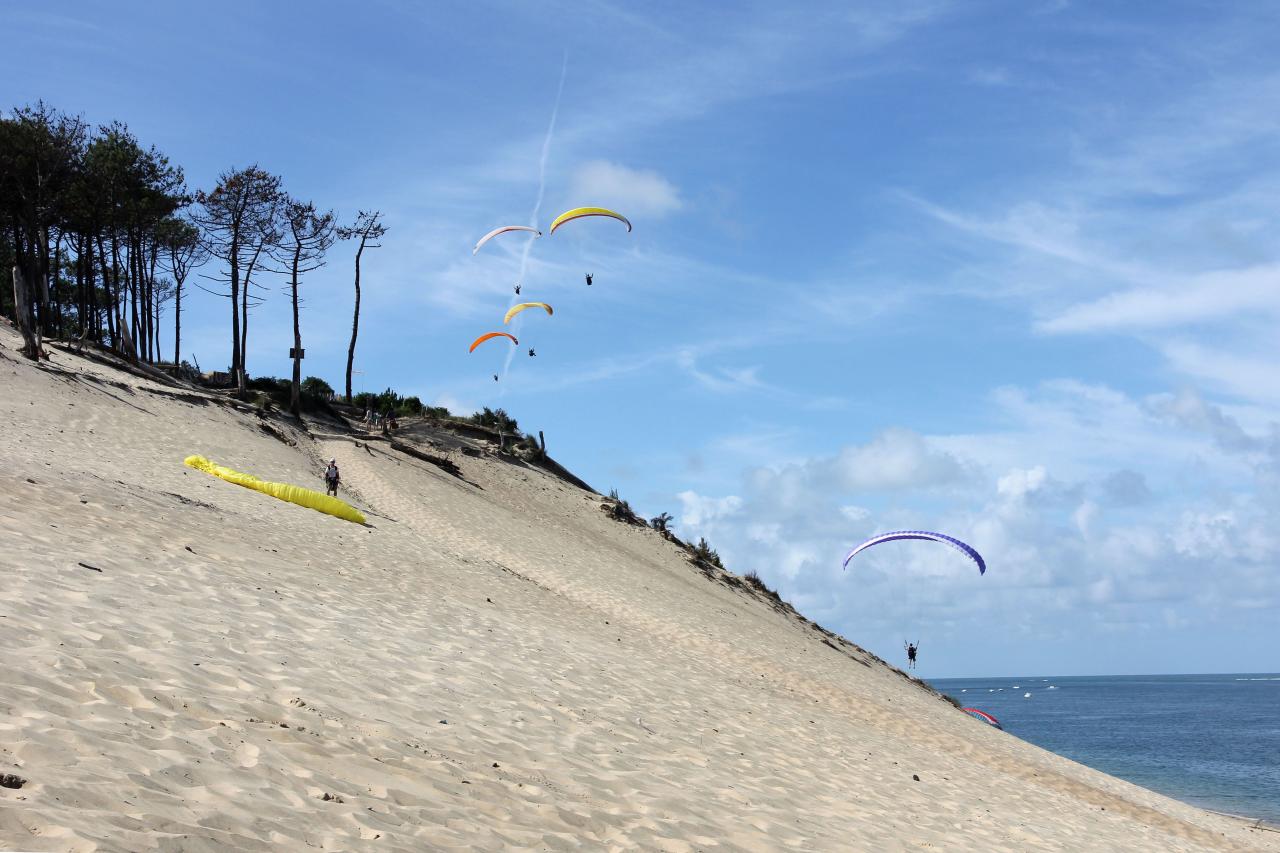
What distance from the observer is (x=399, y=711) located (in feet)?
29.9

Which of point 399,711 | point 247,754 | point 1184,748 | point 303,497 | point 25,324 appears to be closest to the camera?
point 247,754

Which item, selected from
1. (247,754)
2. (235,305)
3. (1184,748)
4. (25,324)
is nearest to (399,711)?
(247,754)

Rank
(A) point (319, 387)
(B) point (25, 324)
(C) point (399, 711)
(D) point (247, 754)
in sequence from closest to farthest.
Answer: (D) point (247, 754), (C) point (399, 711), (B) point (25, 324), (A) point (319, 387)

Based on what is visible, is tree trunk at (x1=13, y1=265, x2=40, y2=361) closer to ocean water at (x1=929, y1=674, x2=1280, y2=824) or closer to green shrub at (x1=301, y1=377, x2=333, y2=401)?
green shrub at (x1=301, y1=377, x2=333, y2=401)

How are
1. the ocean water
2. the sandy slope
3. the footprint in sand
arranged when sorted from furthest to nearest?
the ocean water < the footprint in sand < the sandy slope

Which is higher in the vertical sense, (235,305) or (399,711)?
(235,305)

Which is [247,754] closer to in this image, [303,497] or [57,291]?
[303,497]

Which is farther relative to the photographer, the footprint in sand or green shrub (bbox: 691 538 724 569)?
green shrub (bbox: 691 538 724 569)

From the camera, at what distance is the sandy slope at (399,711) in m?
6.22

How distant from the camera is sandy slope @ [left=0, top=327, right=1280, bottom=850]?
6.22m

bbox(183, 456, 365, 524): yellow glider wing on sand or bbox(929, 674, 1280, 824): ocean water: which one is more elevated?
bbox(183, 456, 365, 524): yellow glider wing on sand

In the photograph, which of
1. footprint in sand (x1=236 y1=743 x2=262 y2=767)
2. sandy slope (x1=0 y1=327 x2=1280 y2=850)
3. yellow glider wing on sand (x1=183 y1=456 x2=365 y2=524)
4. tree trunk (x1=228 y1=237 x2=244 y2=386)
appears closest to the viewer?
sandy slope (x1=0 y1=327 x2=1280 y2=850)

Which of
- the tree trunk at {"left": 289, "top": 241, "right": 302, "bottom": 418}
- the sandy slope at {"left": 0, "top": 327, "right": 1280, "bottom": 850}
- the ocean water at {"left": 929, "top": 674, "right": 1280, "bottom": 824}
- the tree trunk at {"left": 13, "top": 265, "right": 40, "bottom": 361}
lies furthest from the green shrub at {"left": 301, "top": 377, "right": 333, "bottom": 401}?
the ocean water at {"left": 929, "top": 674, "right": 1280, "bottom": 824}

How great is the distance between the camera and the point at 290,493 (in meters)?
23.3
